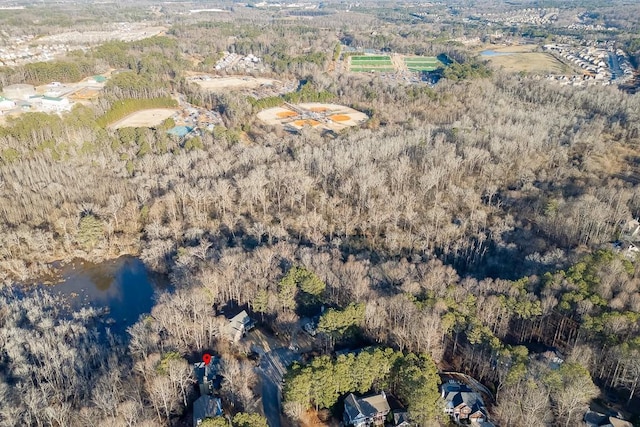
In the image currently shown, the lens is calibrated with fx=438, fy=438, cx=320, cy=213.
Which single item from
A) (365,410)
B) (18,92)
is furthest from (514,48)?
(365,410)

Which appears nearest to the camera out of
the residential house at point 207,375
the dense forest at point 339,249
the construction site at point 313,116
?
the dense forest at point 339,249

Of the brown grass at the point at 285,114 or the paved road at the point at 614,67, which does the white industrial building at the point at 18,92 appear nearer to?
the brown grass at the point at 285,114

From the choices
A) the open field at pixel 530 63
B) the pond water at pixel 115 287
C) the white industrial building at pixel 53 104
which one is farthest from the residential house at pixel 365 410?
the open field at pixel 530 63

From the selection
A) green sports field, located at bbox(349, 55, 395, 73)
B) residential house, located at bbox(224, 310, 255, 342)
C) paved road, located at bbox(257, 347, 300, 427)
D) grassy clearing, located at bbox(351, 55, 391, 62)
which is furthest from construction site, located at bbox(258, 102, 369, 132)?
paved road, located at bbox(257, 347, 300, 427)

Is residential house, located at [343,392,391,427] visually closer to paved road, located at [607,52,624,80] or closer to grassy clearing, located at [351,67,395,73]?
grassy clearing, located at [351,67,395,73]

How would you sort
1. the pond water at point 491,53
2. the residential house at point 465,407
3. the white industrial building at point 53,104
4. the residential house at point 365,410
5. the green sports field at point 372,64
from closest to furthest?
the residential house at point 365,410, the residential house at point 465,407, the white industrial building at point 53,104, the green sports field at point 372,64, the pond water at point 491,53

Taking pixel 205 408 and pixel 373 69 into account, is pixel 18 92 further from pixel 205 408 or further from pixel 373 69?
pixel 373 69
